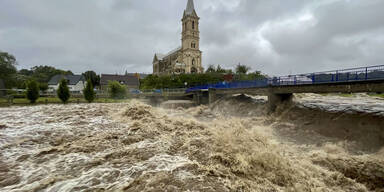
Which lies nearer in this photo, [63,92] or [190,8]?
[63,92]

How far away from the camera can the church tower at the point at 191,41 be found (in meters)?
77.9

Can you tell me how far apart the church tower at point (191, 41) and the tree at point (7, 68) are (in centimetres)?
6098

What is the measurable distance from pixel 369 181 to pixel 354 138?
698cm

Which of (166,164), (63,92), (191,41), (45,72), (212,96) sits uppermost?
(191,41)

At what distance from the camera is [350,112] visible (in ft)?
44.7

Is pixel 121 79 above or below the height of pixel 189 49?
below

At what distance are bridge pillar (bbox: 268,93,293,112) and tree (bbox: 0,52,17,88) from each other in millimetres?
70822

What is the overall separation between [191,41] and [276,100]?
67.9m

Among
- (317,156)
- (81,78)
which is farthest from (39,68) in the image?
→ (317,156)

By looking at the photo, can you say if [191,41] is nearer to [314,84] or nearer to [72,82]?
[72,82]

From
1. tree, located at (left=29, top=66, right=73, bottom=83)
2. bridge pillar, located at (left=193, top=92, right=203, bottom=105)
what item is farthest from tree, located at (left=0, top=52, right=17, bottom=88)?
bridge pillar, located at (left=193, top=92, right=203, bottom=105)

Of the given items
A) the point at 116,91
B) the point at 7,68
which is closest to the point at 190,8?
the point at 116,91

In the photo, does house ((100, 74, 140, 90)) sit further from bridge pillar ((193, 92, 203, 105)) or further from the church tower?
bridge pillar ((193, 92, 203, 105))

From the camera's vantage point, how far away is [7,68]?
46.6 m
